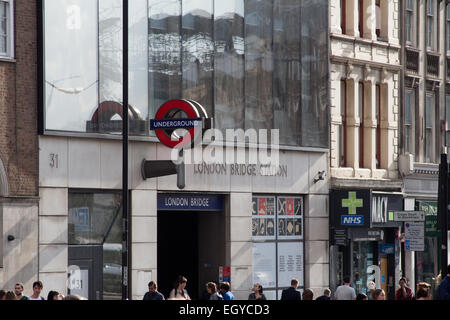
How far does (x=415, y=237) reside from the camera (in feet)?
98.2

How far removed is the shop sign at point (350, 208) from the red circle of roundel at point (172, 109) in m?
8.85

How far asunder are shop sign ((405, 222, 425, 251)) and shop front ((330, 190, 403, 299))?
3.44m

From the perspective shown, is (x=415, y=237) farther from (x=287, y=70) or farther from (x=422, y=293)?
(x=422, y=293)

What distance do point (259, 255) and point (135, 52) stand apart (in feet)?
26.1

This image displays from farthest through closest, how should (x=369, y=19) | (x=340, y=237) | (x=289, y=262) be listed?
(x=369, y=19) < (x=340, y=237) < (x=289, y=262)

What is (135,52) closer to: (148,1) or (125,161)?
(148,1)

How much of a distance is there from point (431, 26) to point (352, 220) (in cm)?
1041

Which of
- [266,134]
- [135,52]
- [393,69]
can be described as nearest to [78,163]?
[135,52]

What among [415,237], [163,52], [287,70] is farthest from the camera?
[287,70]

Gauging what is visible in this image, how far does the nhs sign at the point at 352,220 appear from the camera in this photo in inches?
1326

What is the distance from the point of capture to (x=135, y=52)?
27422 mm

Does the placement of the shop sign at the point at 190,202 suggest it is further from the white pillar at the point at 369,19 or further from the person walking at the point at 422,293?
the person walking at the point at 422,293

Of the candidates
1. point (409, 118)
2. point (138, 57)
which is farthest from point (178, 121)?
point (409, 118)

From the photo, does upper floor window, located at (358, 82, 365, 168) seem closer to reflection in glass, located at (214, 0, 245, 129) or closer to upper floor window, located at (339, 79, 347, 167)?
upper floor window, located at (339, 79, 347, 167)
